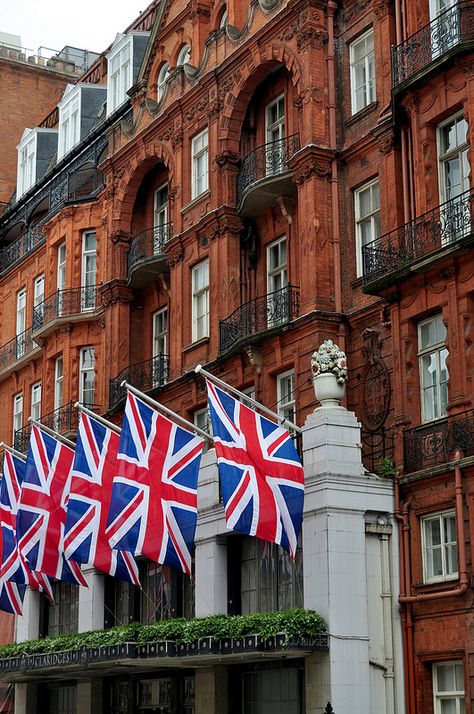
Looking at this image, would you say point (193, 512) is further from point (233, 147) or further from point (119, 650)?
point (233, 147)

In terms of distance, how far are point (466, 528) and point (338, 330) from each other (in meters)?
7.30

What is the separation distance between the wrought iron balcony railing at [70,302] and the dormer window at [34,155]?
37.0 ft

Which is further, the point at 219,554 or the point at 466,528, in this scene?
the point at 219,554

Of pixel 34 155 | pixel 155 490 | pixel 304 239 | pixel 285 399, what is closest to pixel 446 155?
pixel 304 239

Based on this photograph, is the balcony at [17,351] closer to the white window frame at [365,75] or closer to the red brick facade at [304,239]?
the red brick facade at [304,239]

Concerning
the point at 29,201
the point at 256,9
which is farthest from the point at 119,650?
the point at 29,201

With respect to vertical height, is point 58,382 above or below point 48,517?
above

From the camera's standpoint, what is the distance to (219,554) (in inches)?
1377

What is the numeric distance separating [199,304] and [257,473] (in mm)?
11541

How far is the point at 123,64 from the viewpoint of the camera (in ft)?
168

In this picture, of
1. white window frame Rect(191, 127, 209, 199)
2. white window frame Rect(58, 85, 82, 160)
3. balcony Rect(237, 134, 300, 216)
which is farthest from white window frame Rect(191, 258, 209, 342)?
white window frame Rect(58, 85, 82, 160)

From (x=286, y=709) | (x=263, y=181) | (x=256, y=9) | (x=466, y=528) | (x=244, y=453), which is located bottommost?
(x=286, y=709)

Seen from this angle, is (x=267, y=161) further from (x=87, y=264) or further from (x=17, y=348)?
(x=17, y=348)

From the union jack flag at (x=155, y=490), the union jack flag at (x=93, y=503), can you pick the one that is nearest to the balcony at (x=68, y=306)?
the union jack flag at (x=93, y=503)
